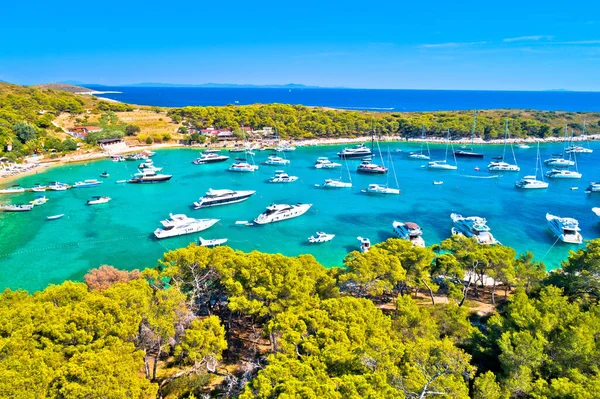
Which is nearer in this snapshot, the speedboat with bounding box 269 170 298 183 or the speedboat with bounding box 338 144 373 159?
the speedboat with bounding box 269 170 298 183

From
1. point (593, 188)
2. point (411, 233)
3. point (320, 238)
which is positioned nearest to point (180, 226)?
point (320, 238)

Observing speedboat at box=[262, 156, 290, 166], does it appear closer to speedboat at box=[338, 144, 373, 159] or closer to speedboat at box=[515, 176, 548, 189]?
speedboat at box=[338, 144, 373, 159]

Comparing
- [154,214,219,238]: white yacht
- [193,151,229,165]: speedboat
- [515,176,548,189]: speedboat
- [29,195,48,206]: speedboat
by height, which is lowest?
Result: [154,214,219,238]: white yacht

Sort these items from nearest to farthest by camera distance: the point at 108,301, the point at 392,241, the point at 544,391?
the point at 544,391 < the point at 108,301 < the point at 392,241

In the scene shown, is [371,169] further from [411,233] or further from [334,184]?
[411,233]

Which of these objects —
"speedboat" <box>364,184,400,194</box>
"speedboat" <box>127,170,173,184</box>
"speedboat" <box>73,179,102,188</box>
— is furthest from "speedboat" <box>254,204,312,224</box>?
"speedboat" <box>73,179,102,188</box>

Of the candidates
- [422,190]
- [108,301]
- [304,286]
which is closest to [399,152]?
[422,190]

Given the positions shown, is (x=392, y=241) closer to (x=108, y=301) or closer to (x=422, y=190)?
(x=108, y=301)
